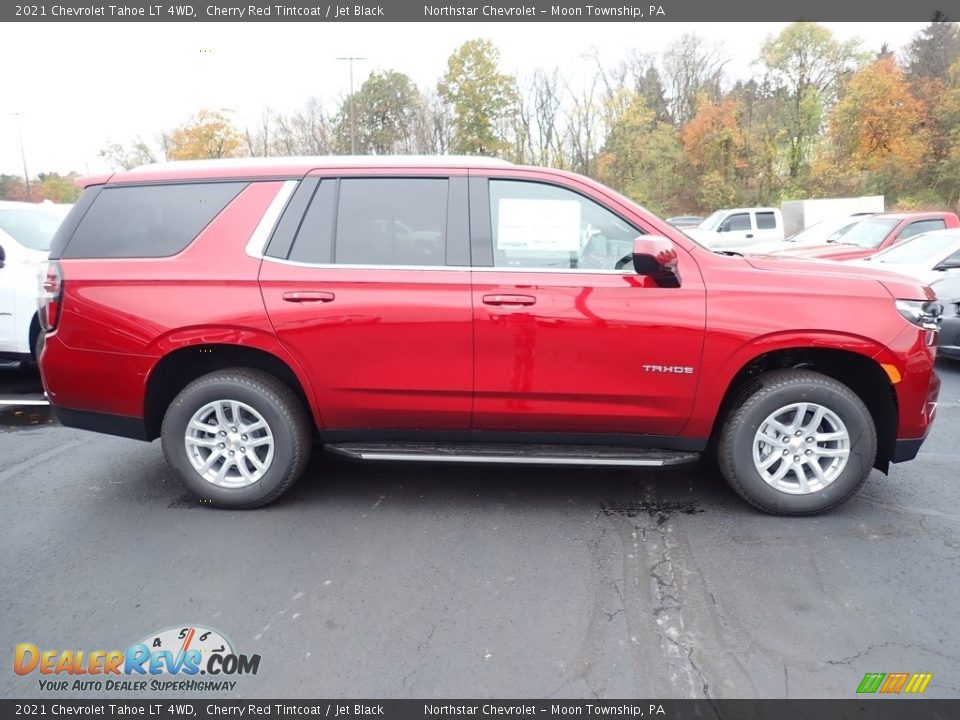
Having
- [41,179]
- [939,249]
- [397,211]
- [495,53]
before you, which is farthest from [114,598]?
[41,179]

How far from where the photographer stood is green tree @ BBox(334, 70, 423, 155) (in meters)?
38.7

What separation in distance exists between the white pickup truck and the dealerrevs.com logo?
20.1m

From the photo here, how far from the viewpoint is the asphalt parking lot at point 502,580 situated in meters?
2.48

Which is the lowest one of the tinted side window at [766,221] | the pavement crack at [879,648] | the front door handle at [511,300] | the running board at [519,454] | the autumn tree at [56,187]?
the pavement crack at [879,648]

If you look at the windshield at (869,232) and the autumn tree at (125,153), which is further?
the autumn tree at (125,153)

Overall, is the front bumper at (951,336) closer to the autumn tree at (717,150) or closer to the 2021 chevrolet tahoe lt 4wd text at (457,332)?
the 2021 chevrolet tahoe lt 4wd text at (457,332)

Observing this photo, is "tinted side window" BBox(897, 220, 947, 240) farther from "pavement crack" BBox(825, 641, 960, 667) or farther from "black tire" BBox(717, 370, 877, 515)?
"pavement crack" BBox(825, 641, 960, 667)

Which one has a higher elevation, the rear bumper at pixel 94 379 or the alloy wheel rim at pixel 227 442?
the rear bumper at pixel 94 379

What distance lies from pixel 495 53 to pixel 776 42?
632 inches

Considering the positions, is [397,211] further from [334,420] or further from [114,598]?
[114,598]

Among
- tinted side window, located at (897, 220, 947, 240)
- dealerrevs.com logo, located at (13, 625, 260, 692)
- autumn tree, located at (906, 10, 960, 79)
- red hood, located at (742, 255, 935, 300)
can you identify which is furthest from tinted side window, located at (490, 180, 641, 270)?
autumn tree, located at (906, 10, 960, 79)

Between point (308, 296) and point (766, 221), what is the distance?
67.6 feet
